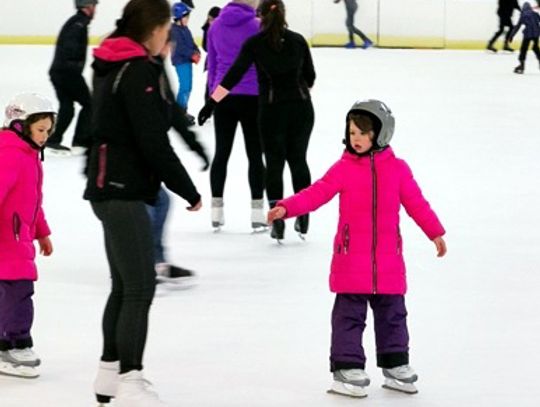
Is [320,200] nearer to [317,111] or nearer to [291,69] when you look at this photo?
[291,69]

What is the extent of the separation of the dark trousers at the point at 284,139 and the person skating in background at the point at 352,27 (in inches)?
741

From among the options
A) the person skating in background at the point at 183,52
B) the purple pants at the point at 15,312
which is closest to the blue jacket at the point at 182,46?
the person skating in background at the point at 183,52

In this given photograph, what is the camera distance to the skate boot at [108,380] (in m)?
4.68

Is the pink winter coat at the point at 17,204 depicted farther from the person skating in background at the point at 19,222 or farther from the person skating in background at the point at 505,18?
the person skating in background at the point at 505,18

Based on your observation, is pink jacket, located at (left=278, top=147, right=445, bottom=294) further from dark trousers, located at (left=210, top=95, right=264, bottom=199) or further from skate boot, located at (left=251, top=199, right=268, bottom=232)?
skate boot, located at (left=251, top=199, right=268, bottom=232)

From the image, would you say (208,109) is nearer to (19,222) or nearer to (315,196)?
(19,222)

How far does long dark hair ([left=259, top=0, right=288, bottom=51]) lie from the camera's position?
26.0 ft

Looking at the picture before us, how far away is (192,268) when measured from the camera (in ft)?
24.7

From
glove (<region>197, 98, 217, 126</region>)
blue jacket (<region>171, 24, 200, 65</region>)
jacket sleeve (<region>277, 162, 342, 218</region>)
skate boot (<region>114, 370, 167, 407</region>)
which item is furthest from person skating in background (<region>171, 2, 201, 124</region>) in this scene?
skate boot (<region>114, 370, 167, 407</region>)

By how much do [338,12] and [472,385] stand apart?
75.5 feet

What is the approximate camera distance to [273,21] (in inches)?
313

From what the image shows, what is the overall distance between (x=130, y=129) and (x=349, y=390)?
1.25 m

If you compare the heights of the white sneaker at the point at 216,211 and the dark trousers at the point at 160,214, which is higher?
the dark trousers at the point at 160,214

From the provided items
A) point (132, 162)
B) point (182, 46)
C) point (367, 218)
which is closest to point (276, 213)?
point (367, 218)
